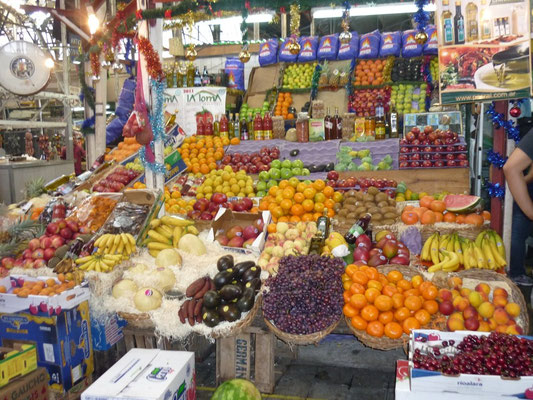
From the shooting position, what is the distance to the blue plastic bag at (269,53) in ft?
31.7

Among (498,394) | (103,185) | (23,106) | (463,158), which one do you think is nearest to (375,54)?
(463,158)

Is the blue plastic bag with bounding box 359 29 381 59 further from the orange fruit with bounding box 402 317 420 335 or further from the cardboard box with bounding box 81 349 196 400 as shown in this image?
the cardboard box with bounding box 81 349 196 400

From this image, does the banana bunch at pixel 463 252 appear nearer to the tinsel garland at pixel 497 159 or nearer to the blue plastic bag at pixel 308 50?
the tinsel garland at pixel 497 159

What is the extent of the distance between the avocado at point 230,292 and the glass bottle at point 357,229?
126 cm

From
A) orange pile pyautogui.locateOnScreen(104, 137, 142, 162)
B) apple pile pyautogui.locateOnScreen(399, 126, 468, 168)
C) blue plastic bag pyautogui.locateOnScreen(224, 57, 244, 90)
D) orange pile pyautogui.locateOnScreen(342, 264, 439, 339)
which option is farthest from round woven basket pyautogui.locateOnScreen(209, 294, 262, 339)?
blue plastic bag pyautogui.locateOnScreen(224, 57, 244, 90)

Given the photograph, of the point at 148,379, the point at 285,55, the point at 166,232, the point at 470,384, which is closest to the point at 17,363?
the point at 148,379

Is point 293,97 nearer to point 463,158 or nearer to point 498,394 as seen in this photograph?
point 463,158

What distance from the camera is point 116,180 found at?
5.89 metres

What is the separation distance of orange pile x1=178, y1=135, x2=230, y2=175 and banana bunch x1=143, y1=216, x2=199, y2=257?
229 cm

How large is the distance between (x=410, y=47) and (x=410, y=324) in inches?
280

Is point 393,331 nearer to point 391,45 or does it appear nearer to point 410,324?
point 410,324

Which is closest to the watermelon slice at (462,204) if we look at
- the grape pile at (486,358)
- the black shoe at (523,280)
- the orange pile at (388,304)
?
the orange pile at (388,304)

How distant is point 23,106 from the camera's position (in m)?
18.6

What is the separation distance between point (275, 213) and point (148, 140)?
1471mm
